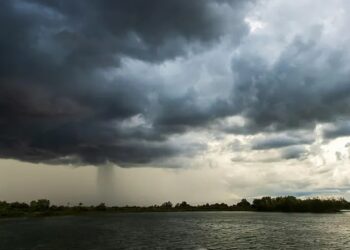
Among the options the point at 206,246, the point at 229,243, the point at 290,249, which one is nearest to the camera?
the point at 290,249

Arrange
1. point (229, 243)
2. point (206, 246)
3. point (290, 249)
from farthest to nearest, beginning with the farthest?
point (229, 243)
point (206, 246)
point (290, 249)

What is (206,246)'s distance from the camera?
10100 cm

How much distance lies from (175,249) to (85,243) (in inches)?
1268

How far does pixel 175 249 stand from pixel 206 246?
10.5 metres

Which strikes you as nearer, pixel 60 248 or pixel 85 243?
pixel 60 248

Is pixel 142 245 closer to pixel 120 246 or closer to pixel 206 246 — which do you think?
pixel 120 246

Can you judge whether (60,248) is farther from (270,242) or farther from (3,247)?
(270,242)

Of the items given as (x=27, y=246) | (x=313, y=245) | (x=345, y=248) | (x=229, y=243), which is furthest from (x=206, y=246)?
(x=27, y=246)

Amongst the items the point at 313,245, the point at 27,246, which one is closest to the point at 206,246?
the point at 313,245

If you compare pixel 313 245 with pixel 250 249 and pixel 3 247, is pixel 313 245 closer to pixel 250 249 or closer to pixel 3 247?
pixel 250 249

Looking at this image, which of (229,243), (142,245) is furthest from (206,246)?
(142,245)

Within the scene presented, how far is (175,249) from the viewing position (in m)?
95.1

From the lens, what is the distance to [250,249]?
3752 inches

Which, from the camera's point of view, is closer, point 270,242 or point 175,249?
point 175,249
